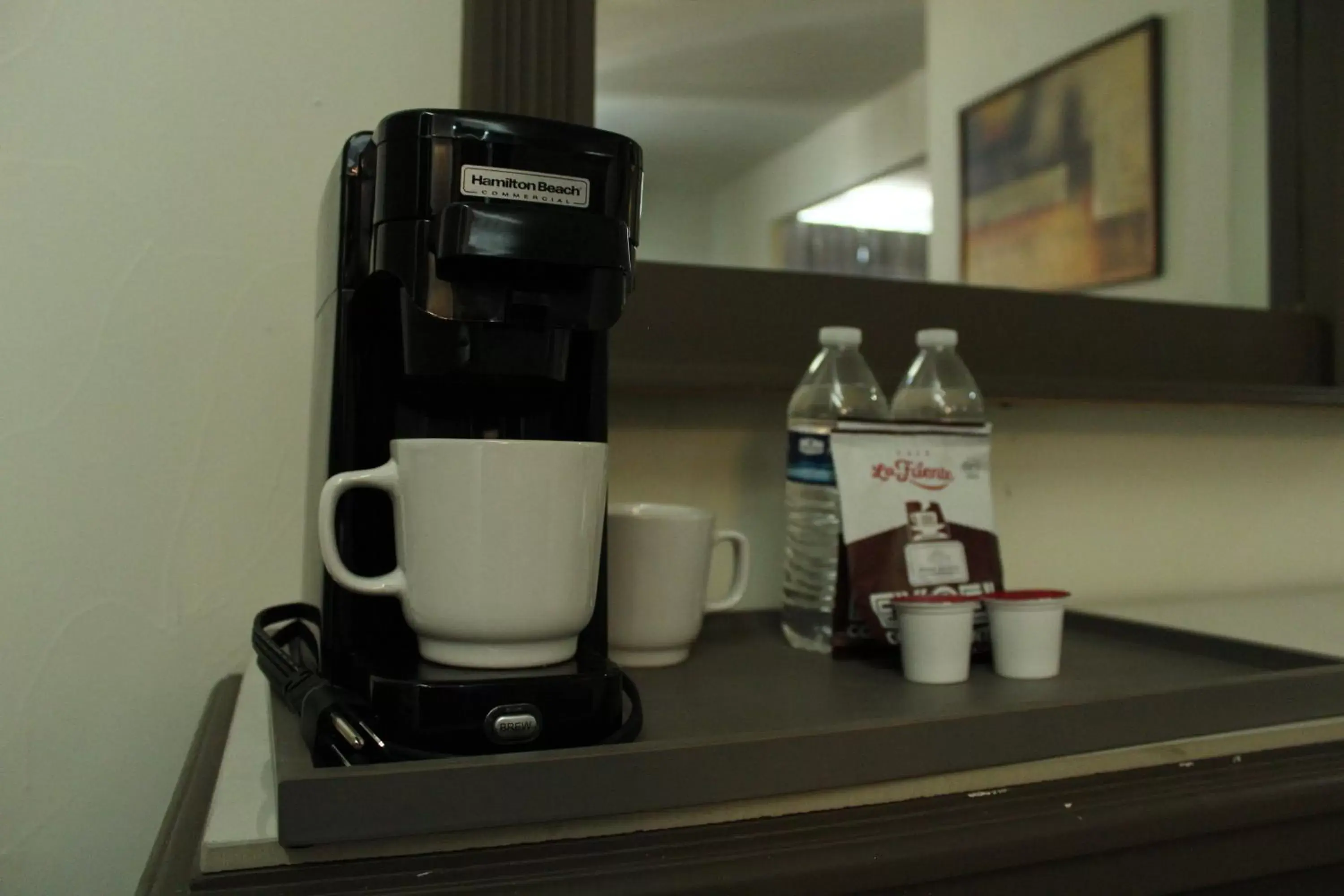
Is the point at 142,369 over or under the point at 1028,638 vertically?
over

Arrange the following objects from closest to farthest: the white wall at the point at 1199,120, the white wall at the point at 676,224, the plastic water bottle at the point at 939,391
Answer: the plastic water bottle at the point at 939,391 → the white wall at the point at 676,224 → the white wall at the point at 1199,120

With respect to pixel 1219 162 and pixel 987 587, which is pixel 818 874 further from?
pixel 1219 162

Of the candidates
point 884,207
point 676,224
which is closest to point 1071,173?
point 884,207

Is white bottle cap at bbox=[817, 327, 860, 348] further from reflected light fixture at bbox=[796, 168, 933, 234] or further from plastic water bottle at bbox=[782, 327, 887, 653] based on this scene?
reflected light fixture at bbox=[796, 168, 933, 234]

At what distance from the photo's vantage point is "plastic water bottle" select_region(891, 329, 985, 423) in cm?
94

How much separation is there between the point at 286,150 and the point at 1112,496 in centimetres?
92

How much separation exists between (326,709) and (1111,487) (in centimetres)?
95

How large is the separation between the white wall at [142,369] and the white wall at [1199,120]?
1.00 m

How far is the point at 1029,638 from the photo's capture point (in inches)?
28.0

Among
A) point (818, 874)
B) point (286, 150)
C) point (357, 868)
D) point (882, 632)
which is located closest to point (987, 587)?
point (882, 632)

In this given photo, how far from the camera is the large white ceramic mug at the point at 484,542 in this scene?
514 millimetres

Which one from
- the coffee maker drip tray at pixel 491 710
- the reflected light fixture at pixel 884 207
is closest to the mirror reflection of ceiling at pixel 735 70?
the reflected light fixture at pixel 884 207

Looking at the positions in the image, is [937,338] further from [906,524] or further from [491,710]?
[491,710]

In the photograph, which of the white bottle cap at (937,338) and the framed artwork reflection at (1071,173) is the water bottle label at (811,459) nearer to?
the white bottle cap at (937,338)
